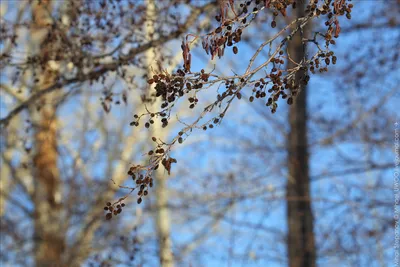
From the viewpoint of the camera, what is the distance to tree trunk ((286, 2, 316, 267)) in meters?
9.06

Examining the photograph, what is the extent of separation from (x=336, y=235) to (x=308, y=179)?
37.9 inches

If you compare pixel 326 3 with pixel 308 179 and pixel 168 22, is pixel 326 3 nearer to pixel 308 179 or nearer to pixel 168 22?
pixel 168 22

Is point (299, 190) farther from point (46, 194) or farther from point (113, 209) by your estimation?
point (113, 209)

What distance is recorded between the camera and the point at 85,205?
440 inches

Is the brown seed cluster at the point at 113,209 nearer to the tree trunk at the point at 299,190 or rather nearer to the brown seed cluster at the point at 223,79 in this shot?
the brown seed cluster at the point at 223,79

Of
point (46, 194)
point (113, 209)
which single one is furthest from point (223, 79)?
point (46, 194)

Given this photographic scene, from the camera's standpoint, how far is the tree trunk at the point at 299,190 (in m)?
9.06

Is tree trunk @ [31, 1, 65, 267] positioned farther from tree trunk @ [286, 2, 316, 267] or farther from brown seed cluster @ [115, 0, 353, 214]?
brown seed cluster @ [115, 0, 353, 214]

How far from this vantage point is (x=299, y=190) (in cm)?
952

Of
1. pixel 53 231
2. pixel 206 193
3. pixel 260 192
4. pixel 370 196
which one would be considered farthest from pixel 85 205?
pixel 370 196

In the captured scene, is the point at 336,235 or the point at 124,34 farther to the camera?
the point at 336,235

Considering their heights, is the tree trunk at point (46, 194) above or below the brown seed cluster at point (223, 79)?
above

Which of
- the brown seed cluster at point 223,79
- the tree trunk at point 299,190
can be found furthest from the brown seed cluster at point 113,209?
the tree trunk at point 299,190

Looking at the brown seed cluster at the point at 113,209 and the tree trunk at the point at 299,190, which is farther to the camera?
the tree trunk at the point at 299,190
